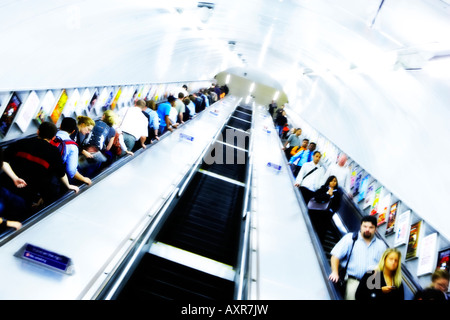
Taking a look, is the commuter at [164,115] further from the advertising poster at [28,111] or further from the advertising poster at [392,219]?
the advertising poster at [392,219]

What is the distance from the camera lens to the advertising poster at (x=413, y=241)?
5.89 metres

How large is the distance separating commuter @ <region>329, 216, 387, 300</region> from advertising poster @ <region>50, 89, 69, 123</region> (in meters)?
7.94

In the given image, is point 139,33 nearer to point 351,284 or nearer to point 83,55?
point 83,55

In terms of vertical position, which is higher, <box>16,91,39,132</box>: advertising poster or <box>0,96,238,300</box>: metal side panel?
<box>16,91,39,132</box>: advertising poster

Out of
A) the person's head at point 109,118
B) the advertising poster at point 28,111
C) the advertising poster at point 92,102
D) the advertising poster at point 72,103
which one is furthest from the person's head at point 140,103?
the advertising poster at point 92,102

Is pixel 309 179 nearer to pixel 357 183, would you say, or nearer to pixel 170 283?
pixel 357 183

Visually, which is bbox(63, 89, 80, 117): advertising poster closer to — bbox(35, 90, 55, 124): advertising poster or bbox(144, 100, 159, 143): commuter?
bbox(35, 90, 55, 124): advertising poster

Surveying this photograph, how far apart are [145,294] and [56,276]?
1.48 metres

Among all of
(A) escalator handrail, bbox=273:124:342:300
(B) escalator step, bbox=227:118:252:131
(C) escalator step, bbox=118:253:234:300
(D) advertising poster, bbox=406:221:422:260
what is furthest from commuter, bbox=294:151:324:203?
(B) escalator step, bbox=227:118:252:131

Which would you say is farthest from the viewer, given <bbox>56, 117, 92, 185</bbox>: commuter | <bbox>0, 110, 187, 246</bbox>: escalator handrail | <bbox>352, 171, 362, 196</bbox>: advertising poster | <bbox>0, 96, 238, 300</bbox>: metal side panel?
<bbox>352, 171, 362, 196</bbox>: advertising poster

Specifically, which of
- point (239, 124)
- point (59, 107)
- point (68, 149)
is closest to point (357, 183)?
point (68, 149)

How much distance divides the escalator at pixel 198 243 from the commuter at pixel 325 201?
173cm

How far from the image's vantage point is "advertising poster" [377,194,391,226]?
24.6ft

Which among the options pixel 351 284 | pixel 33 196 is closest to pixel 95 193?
pixel 33 196
